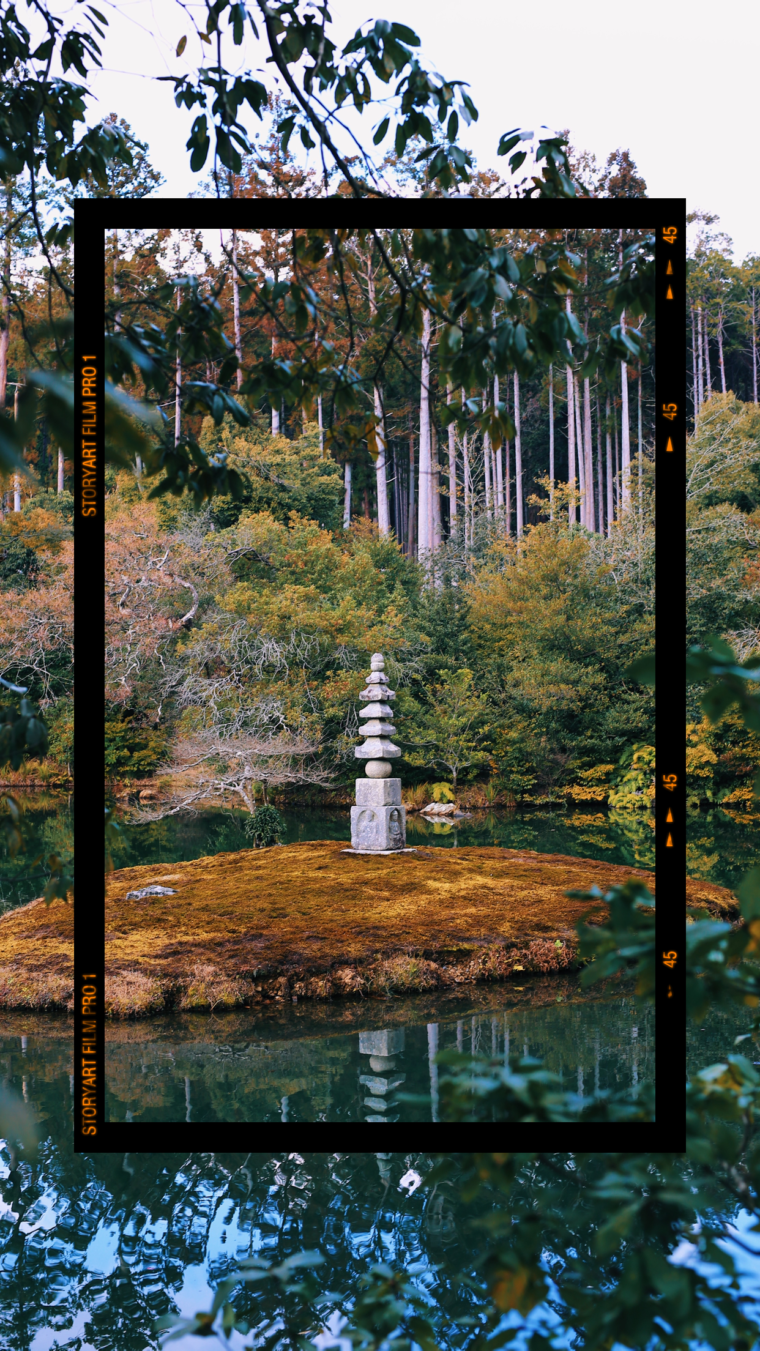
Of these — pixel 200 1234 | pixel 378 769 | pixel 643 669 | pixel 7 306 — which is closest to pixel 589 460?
pixel 378 769

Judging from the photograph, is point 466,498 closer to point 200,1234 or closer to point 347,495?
point 347,495

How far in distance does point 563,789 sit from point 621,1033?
4.36m

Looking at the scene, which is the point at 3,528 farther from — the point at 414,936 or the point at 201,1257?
the point at 201,1257

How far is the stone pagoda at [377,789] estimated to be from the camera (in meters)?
6.50

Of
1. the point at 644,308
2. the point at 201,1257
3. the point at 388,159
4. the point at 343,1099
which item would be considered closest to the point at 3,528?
the point at 388,159

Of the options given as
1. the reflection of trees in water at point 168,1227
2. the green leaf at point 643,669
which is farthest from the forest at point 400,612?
the green leaf at point 643,669

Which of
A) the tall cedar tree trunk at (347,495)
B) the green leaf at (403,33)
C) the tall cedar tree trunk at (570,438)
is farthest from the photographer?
the tall cedar tree trunk at (347,495)

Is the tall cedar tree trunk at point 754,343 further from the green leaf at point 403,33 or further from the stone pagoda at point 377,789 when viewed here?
the green leaf at point 403,33

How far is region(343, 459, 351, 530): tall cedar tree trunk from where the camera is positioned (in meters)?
7.75

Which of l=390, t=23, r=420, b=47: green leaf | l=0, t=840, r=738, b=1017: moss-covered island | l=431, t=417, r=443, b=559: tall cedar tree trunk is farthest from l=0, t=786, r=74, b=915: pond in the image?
l=390, t=23, r=420, b=47: green leaf

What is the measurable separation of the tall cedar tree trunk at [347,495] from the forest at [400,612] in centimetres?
3

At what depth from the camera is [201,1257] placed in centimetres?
254

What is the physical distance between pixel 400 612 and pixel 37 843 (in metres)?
3.43

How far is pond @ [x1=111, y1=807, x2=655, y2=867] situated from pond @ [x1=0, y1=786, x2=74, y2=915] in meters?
0.50
